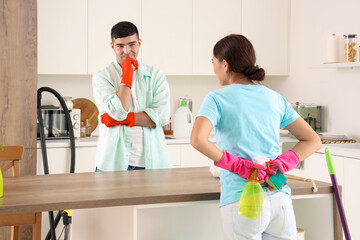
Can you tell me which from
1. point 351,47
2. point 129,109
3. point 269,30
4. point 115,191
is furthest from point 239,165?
point 269,30

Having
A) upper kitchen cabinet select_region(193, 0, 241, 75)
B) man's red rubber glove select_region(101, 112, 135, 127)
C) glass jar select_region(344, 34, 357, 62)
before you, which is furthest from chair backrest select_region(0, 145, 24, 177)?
glass jar select_region(344, 34, 357, 62)

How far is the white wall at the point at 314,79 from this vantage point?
13.5 ft

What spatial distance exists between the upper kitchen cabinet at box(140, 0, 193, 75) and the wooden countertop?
2198 mm

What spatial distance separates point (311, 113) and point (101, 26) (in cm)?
194

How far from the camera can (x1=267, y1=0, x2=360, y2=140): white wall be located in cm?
411

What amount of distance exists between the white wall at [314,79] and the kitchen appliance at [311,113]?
0.06 m

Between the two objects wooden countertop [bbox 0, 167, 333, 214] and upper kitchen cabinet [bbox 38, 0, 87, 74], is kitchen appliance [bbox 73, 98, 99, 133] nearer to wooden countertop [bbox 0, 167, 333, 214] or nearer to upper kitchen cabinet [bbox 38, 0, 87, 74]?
upper kitchen cabinet [bbox 38, 0, 87, 74]

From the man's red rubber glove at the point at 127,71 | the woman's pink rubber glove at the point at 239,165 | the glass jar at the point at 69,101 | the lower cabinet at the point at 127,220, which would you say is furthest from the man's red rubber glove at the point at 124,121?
the glass jar at the point at 69,101

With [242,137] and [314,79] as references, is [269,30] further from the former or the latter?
[242,137]

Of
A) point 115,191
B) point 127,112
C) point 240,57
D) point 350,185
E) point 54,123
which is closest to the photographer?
point 240,57

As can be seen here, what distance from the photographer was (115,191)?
2.04 meters

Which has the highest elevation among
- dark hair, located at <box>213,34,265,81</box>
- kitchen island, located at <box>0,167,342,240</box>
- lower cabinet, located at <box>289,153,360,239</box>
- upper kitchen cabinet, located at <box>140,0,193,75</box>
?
upper kitchen cabinet, located at <box>140,0,193,75</box>

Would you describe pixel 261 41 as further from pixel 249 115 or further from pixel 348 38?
pixel 249 115

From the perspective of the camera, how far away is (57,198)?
1905mm
